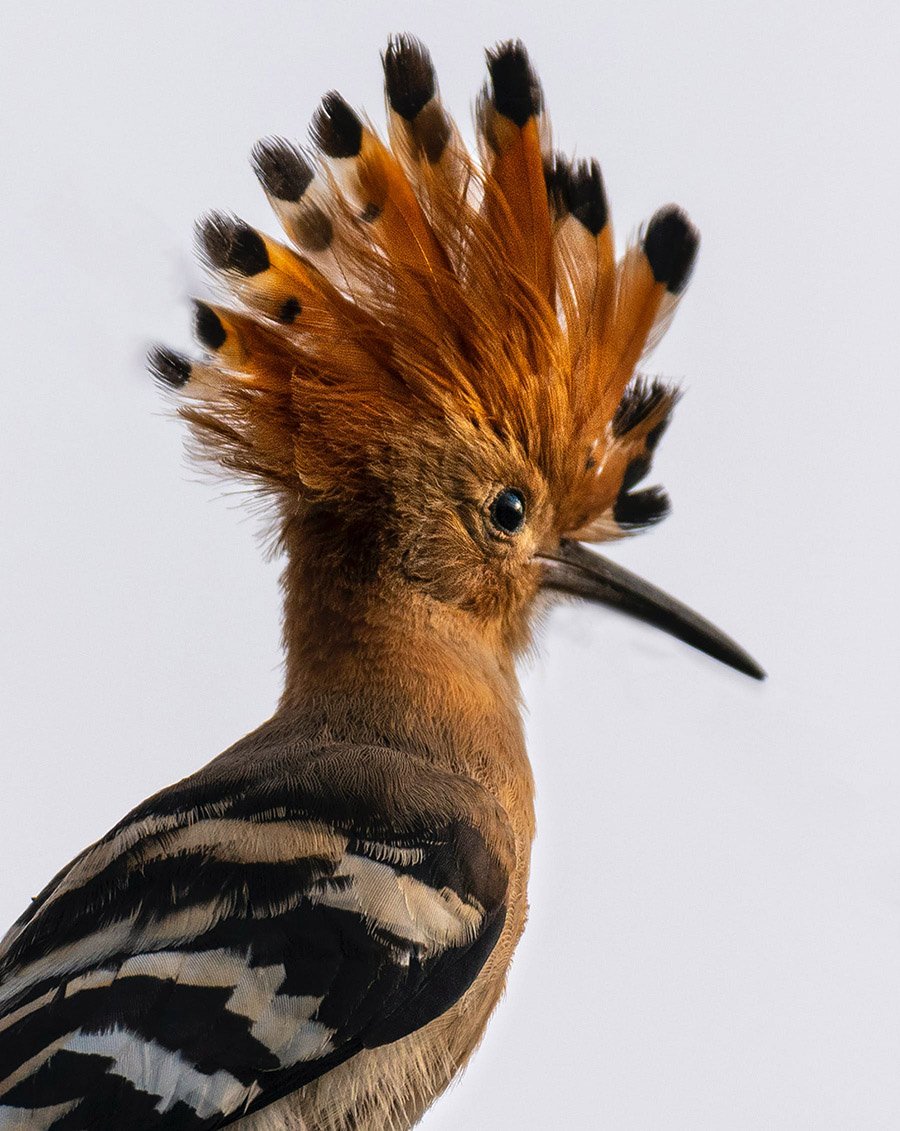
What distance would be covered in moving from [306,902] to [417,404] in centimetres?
67

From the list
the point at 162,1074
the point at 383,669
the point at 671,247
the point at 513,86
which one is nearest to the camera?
the point at 162,1074

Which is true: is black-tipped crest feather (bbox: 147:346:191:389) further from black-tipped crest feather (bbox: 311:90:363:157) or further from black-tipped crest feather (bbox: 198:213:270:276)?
black-tipped crest feather (bbox: 311:90:363:157)

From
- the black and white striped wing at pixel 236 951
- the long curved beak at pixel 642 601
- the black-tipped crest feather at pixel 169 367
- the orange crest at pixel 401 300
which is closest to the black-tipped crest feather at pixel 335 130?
the orange crest at pixel 401 300

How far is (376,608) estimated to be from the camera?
7.68 ft

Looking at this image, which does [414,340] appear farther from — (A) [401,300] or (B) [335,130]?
(B) [335,130]

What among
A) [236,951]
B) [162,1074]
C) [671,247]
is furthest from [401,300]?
[162,1074]

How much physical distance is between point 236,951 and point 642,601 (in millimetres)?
854

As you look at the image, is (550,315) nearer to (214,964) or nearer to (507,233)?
(507,233)

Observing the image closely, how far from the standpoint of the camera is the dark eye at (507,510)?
2410mm

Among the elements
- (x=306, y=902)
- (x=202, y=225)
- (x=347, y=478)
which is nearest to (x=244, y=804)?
(x=306, y=902)

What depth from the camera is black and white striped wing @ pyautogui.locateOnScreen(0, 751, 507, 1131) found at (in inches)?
75.6

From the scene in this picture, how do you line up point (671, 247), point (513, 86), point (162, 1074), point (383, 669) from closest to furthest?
point (162, 1074), point (383, 669), point (513, 86), point (671, 247)

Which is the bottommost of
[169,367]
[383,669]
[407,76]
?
[383,669]

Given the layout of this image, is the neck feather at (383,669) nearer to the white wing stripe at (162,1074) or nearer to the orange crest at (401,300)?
the orange crest at (401,300)
